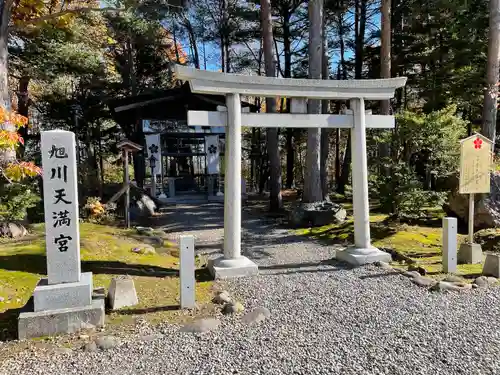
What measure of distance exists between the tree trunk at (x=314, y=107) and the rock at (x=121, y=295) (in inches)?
270

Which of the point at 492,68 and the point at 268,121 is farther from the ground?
the point at 492,68

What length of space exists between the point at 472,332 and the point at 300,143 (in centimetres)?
1938

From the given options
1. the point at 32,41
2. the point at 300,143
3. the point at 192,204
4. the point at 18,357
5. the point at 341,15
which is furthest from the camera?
the point at 300,143

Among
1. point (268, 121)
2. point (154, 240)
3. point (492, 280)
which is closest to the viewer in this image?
point (492, 280)

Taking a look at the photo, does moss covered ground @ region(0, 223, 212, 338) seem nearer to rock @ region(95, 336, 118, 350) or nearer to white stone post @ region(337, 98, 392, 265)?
rock @ region(95, 336, 118, 350)

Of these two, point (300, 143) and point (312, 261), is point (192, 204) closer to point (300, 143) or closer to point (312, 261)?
point (312, 261)

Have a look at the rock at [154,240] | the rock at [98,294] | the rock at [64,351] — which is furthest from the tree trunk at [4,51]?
the rock at [64,351]

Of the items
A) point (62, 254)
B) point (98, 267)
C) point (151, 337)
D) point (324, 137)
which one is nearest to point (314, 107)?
point (324, 137)

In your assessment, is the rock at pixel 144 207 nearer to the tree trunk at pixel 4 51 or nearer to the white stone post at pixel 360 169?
the tree trunk at pixel 4 51

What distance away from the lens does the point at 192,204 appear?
14.5m

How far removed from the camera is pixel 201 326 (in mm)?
3746

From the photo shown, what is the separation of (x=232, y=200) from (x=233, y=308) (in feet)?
5.90

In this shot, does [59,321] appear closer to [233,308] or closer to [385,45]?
[233,308]

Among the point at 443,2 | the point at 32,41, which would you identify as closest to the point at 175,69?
the point at 32,41
